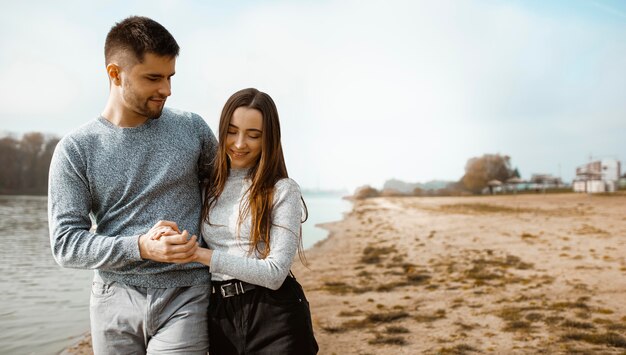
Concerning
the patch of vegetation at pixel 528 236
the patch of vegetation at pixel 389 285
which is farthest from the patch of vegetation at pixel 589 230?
the patch of vegetation at pixel 389 285

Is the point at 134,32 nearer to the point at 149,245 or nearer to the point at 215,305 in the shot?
the point at 149,245

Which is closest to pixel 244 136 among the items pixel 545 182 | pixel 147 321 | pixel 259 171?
pixel 259 171

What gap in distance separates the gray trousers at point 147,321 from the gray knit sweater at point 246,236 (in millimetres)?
243

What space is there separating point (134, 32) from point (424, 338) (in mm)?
5560

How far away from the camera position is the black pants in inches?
100

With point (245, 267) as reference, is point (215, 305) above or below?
below

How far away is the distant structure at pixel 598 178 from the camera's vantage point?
47.2 metres

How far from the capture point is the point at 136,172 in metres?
2.65

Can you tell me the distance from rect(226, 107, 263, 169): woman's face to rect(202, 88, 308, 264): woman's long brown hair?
0.09 ft

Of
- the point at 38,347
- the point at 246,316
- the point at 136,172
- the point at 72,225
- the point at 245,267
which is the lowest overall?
the point at 38,347

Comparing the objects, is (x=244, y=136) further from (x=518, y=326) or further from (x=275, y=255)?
(x=518, y=326)

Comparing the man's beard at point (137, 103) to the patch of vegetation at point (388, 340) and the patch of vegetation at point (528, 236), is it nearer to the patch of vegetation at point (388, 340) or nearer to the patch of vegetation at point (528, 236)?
the patch of vegetation at point (388, 340)

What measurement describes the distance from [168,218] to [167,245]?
41 centimetres

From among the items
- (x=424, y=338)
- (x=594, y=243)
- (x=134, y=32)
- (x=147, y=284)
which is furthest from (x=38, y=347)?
(x=594, y=243)
